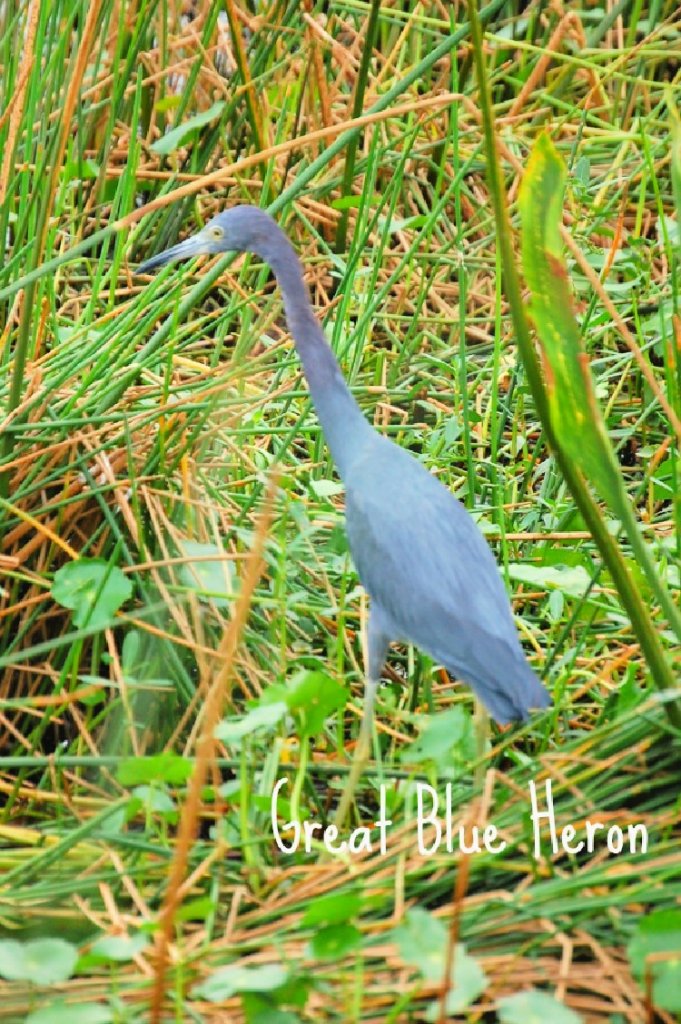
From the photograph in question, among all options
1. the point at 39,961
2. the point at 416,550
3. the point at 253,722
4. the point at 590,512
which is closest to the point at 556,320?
the point at 590,512

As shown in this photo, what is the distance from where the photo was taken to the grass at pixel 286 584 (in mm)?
1336

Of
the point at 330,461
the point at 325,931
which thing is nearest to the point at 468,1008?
the point at 325,931

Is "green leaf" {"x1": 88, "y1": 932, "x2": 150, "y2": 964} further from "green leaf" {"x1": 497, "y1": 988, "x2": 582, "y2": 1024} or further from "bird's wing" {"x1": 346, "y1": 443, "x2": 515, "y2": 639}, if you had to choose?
"bird's wing" {"x1": 346, "y1": 443, "x2": 515, "y2": 639}

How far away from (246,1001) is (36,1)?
3.89 ft

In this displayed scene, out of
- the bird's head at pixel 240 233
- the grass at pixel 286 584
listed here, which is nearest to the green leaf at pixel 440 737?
the grass at pixel 286 584

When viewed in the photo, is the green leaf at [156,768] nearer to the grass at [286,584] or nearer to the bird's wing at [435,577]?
the grass at [286,584]

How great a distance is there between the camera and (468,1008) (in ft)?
4.22

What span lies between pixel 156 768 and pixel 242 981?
0.25 m

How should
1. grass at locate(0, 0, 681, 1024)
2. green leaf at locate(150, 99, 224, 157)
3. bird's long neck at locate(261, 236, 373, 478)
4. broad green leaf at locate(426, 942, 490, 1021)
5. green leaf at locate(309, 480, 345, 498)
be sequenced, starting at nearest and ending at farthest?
broad green leaf at locate(426, 942, 490, 1021), grass at locate(0, 0, 681, 1024), bird's long neck at locate(261, 236, 373, 478), green leaf at locate(309, 480, 345, 498), green leaf at locate(150, 99, 224, 157)

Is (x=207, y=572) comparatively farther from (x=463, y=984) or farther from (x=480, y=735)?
(x=463, y=984)

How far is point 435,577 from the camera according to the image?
1576 mm

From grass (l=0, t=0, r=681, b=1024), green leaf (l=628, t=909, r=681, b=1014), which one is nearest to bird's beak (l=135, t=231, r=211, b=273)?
grass (l=0, t=0, r=681, b=1024)

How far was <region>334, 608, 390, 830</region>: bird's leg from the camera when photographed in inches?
62.5

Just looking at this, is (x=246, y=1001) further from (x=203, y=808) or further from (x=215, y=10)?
(x=215, y=10)
